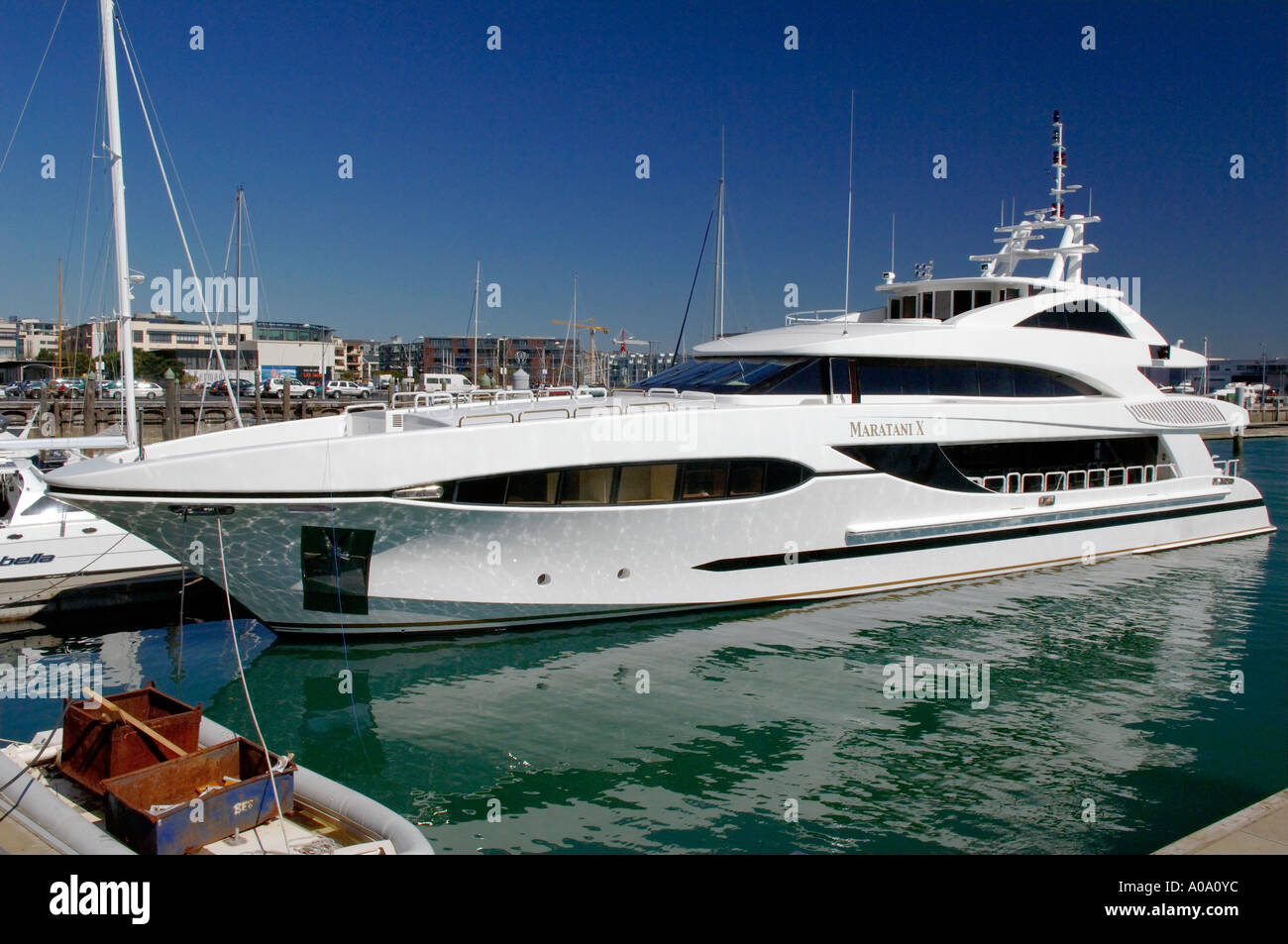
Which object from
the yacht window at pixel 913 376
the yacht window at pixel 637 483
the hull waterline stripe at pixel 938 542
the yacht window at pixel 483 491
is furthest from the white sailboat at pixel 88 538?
the yacht window at pixel 913 376

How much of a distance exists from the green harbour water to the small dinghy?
1170 millimetres

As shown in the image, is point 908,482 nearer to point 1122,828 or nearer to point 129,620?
point 1122,828

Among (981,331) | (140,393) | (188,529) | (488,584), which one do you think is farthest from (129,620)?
(140,393)

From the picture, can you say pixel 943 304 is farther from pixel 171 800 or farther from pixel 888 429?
pixel 171 800

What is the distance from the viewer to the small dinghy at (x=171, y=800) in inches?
198

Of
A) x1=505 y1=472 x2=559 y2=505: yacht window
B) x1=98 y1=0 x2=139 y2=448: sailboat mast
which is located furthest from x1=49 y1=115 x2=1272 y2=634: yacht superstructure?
x1=98 y1=0 x2=139 y2=448: sailboat mast

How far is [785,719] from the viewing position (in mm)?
8516

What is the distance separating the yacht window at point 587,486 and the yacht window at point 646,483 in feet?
0.54

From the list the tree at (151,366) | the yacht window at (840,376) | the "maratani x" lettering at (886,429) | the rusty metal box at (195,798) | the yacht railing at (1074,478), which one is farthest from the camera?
the tree at (151,366)

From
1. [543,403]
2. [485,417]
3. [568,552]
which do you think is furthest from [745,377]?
[485,417]

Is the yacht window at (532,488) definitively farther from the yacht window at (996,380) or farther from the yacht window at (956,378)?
the yacht window at (996,380)

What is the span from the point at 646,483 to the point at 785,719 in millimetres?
3361

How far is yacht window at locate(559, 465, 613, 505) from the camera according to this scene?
1027 cm
